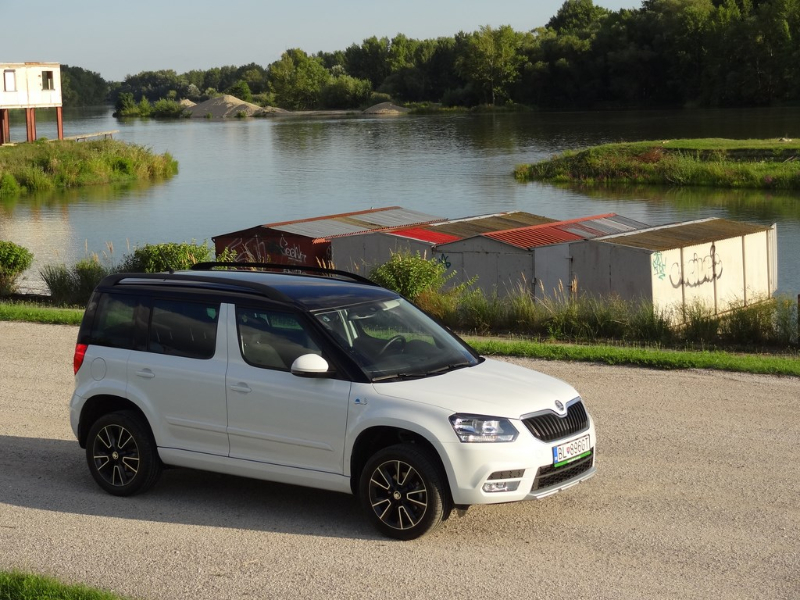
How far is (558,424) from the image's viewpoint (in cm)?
759

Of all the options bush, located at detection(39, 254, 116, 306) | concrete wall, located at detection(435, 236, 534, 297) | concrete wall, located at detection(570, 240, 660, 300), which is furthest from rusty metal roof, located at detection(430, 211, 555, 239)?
bush, located at detection(39, 254, 116, 306)

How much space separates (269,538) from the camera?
7562mm

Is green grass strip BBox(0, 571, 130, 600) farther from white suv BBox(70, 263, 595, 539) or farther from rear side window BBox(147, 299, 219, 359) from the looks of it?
rear side window BBox(147, 299, 219, 359)

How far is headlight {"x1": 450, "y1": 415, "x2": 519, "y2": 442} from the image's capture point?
7.23m

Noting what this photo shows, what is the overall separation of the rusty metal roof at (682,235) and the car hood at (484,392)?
15712 mm

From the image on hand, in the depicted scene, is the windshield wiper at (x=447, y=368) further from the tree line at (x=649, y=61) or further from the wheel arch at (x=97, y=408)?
the tree line at (x=649, y=61)

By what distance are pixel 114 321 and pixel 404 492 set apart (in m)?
2.93

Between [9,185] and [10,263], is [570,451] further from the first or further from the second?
[9,185]

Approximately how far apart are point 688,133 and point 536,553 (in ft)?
291

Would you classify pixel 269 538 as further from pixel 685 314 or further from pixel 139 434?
pixel 685 314

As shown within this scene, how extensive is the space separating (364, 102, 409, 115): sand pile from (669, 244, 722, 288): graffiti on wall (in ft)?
513

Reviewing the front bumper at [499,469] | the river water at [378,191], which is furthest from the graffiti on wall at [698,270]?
the front bumper at [499,469]

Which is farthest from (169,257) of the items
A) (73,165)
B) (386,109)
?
(386,109)

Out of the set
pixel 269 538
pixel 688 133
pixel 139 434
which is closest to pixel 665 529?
pixel 269 538
